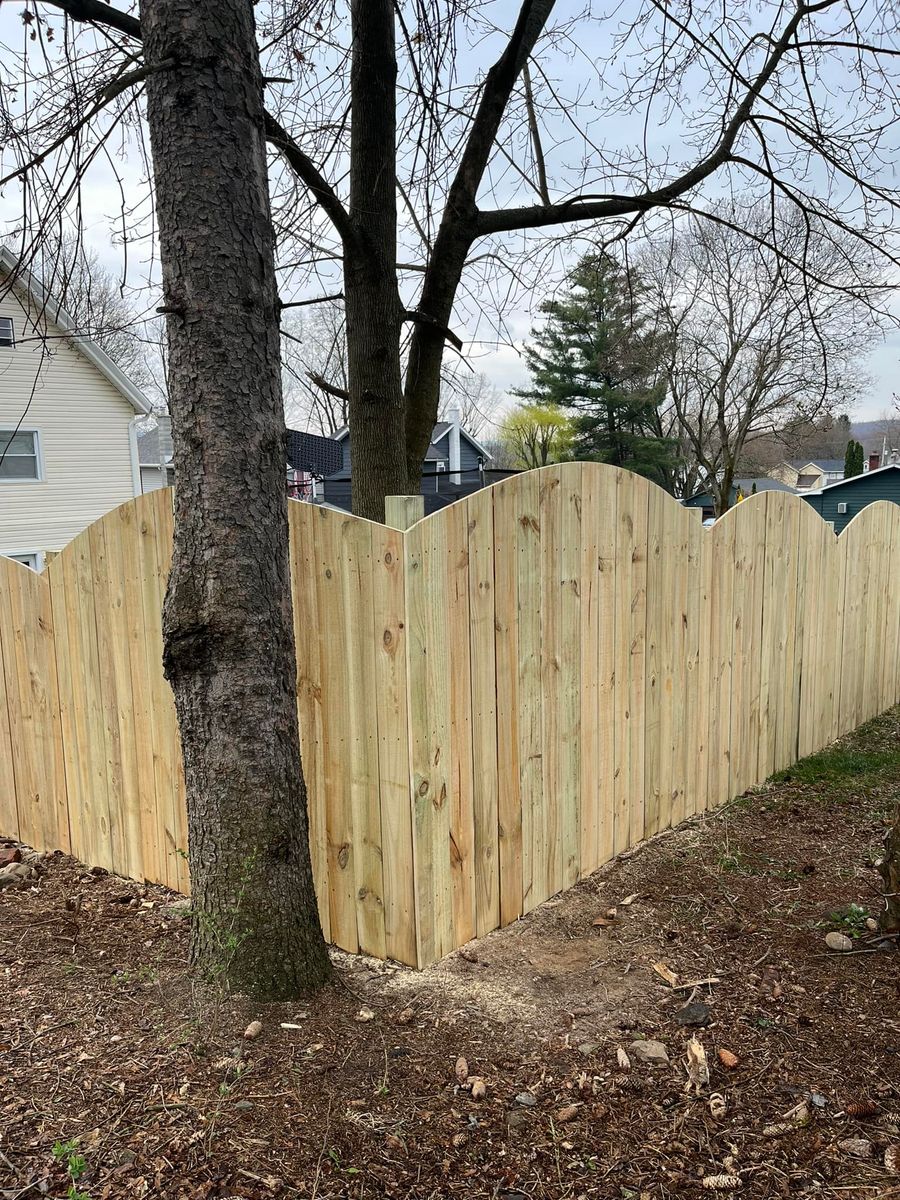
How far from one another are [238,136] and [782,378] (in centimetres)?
2426

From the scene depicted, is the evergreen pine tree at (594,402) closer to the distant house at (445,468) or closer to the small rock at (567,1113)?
the distant house at (445,468)

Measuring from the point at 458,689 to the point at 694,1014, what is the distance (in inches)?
49.2

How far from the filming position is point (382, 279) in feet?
13.9

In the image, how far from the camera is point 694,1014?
105 inches

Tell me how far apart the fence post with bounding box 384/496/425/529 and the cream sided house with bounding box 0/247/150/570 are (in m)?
14.9

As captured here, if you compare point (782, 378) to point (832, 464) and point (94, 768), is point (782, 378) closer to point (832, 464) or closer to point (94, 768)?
point (94, 768)

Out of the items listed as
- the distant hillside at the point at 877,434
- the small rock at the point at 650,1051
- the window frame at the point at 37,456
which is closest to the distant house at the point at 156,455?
the window frame at the point at 37,456

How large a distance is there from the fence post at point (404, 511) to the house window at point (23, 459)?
16398 millimetres

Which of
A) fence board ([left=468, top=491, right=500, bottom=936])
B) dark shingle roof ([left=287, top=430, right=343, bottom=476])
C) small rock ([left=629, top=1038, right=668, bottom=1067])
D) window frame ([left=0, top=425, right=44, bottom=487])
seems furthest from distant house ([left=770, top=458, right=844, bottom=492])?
small rock ([left=629, top=1038, right=668, bottom=1067])

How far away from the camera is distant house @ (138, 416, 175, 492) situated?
62.3ft

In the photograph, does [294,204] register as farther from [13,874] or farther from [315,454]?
[315,454]

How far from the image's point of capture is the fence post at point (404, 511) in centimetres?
287

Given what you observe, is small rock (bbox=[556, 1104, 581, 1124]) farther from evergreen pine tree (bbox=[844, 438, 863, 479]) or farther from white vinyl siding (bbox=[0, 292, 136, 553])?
evergreen pine tree (bbox=[844, 438, 863, 479])

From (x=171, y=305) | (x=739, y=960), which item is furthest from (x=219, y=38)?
(x=739, y=960)
